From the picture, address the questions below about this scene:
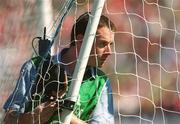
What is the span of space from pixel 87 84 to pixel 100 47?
160 millimetres

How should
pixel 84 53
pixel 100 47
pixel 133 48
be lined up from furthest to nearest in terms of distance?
1. pixel 133 48
2. pixel 100 47
3. pixel 84 53

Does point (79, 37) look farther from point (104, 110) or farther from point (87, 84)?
point (104, 110)

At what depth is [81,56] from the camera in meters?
2.49

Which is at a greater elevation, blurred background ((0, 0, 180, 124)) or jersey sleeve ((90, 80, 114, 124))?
blurred background ((0, 0, 180, 124))

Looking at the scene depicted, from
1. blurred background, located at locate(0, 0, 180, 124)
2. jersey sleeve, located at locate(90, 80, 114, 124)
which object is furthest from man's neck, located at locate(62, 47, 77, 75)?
blurred background, located at locate(0, 0, 180, 124)

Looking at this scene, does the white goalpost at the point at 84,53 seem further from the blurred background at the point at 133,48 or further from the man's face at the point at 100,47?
the blurred background at the point at 133,48

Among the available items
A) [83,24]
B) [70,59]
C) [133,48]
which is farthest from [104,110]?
[133,48]

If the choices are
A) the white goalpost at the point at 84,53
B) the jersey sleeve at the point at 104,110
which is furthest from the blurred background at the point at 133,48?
the white goalpost at the point at 84,53

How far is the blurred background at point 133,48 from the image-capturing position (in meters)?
3.53

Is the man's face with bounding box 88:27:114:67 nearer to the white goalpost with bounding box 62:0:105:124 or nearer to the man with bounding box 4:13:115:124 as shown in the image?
the man with bounding box 4:13:115:124

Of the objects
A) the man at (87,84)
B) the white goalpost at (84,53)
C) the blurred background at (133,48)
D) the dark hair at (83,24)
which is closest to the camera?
the white goalpost at (84,53)

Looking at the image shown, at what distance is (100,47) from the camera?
2.68 meters

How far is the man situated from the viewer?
8.54ft

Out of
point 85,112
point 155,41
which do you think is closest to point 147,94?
point 155,41
